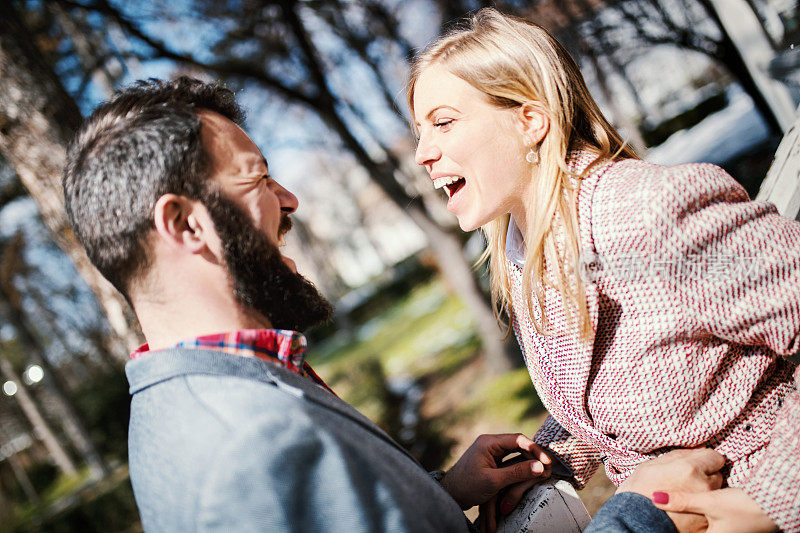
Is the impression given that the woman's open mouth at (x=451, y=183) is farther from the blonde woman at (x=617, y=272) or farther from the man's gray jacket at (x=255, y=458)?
the man's gray jacket at (x=255, y=458)

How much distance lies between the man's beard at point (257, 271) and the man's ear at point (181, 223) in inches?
1.5

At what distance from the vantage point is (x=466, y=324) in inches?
486

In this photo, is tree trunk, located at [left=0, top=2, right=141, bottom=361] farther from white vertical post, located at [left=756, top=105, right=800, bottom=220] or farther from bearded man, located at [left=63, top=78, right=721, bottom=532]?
white vertical post, located at [left=756, top=105, right=800, bottom=220]

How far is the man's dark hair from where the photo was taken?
1.50 metres

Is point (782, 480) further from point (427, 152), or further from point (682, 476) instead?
point (427, 152)

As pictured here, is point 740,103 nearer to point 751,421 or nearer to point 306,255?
point 751,421

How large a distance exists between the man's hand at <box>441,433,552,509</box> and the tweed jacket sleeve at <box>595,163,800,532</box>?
2.37 ft

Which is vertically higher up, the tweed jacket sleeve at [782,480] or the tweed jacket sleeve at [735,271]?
the tweed jacket sleeve at [735,271]

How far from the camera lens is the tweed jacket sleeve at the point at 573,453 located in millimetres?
2117

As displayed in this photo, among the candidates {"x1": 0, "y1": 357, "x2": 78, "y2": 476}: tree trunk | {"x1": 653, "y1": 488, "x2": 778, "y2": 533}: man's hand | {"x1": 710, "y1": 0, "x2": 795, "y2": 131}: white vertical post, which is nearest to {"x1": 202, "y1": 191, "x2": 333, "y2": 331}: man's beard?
{"x1": 653, "y1": 488, "x2": 778, "y2": 533}: man's hand

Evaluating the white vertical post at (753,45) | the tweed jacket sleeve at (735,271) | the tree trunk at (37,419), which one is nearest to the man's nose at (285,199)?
the tweed jacket sleeve at (735,271)

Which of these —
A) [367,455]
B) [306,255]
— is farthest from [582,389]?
[306,255]

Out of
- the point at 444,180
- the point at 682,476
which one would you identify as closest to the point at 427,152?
the point at 444,180

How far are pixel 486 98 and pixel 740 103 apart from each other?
18.2 metres
